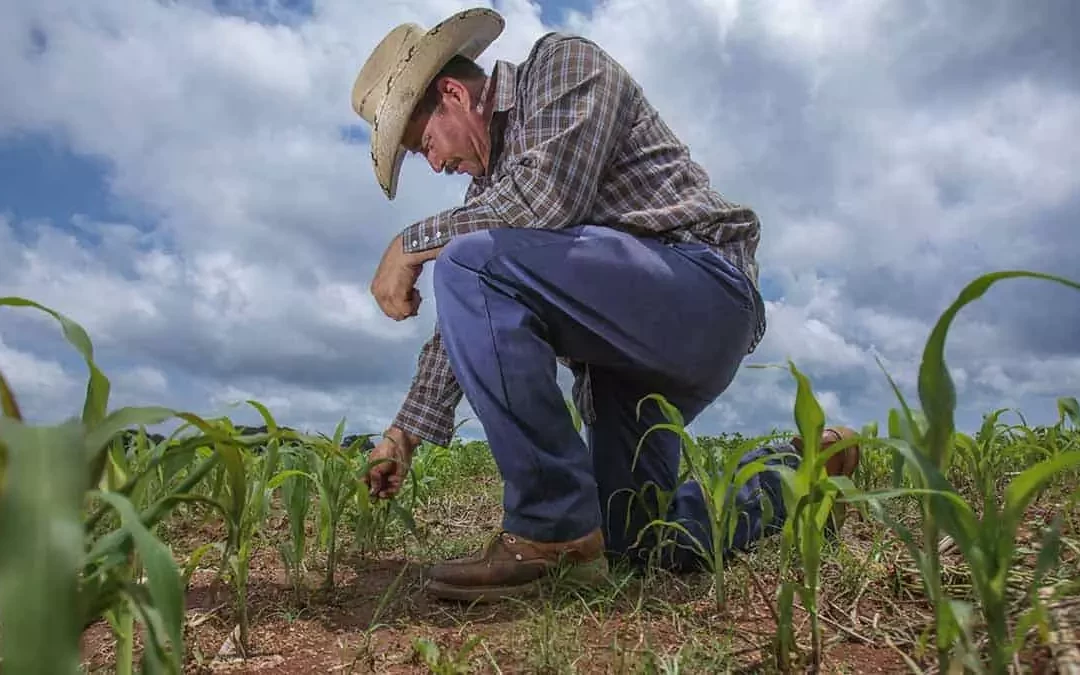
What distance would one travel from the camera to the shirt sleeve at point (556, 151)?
2.04 metres

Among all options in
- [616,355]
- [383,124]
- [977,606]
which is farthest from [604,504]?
[383,124]

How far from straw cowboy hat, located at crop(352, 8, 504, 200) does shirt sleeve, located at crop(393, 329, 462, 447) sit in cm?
61

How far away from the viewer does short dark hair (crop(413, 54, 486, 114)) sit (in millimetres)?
2457

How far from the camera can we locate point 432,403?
2502 millimetres

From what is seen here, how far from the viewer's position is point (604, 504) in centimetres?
244

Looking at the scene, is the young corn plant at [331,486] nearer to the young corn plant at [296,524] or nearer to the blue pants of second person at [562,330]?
the young corn plant at [296,524]

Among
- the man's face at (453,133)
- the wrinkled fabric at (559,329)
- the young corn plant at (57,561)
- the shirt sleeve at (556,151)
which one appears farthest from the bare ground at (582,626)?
the man's face at (453,133)

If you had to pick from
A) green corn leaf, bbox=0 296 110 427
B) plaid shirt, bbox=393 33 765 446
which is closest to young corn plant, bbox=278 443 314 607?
→ plaid shirt, bbox=393 33 765 446

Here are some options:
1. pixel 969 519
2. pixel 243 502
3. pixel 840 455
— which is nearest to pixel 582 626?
pixel 243 502

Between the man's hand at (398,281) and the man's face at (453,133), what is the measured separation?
0.41 meters

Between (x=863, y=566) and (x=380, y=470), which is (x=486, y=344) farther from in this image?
(x=863, y=566)

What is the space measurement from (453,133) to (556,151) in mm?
530

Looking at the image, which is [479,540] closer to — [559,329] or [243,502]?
[559,329]

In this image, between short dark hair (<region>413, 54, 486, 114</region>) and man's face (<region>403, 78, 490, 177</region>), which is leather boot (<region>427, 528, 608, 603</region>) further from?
short dark hair (<region>413, 54, 486, 114</region>)
